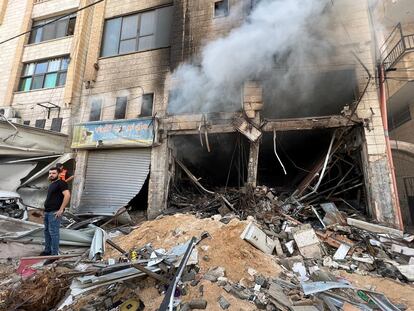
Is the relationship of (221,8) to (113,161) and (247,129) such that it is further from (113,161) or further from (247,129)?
(113,161)

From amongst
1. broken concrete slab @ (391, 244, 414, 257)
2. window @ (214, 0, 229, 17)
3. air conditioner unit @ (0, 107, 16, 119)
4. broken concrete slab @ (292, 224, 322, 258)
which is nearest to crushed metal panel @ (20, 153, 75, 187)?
air conditioner unit @ (0, 107, 16, 119)

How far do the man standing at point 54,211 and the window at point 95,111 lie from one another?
6.13 m

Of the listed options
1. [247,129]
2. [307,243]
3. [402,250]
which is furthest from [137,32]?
[402,250]

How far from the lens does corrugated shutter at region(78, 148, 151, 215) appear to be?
9812 millimetres

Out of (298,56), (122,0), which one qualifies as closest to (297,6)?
(298,56)

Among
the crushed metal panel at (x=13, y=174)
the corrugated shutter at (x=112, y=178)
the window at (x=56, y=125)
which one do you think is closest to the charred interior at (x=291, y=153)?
the corrugated shutter at (x=112, y=178)

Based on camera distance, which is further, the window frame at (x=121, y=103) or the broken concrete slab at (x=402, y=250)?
the window frame at (x=121, y=103)

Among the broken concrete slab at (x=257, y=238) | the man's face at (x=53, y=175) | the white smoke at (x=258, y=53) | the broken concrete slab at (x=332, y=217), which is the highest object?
the white smoke at (x=258, y=53)

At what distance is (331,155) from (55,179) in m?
7.83

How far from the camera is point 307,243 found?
5629 mm

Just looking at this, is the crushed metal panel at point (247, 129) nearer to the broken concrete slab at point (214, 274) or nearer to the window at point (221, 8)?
the window at point (221, 8)

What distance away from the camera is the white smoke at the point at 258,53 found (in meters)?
8.48

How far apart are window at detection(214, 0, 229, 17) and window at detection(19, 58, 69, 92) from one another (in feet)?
25.2

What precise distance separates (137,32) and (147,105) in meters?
3.62
